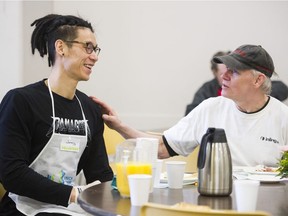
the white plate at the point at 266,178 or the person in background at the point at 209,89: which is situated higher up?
the person in background at the point at 209,89

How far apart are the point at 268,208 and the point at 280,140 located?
103cm

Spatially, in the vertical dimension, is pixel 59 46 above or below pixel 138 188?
above

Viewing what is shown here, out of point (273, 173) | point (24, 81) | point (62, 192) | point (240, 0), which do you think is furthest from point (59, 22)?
point (240, 0)

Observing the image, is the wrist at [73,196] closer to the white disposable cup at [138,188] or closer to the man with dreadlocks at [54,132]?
the man with dreadlocks at [54,132]

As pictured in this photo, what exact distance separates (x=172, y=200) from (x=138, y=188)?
0.18 metres

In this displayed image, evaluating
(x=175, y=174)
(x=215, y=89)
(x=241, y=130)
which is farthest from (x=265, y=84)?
(x=215, y=89)

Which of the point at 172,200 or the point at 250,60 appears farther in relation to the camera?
the point at 250,60

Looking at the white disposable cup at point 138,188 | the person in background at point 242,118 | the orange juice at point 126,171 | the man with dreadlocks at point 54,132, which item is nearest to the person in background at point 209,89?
the person in background at point 242,118

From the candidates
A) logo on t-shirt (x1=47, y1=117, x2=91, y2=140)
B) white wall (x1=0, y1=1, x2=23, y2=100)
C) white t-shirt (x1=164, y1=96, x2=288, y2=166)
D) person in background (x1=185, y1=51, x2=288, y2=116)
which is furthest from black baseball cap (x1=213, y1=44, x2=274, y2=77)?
white wall (x1=0, y1=1, x2=23, y2=100)

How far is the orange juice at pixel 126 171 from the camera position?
5.52 ft

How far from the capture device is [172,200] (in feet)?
5.55

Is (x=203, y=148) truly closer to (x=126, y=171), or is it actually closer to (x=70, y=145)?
(x=126, y=171)

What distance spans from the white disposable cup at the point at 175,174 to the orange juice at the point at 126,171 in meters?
0.20

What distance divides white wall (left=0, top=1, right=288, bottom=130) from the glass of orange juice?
9.11ft
